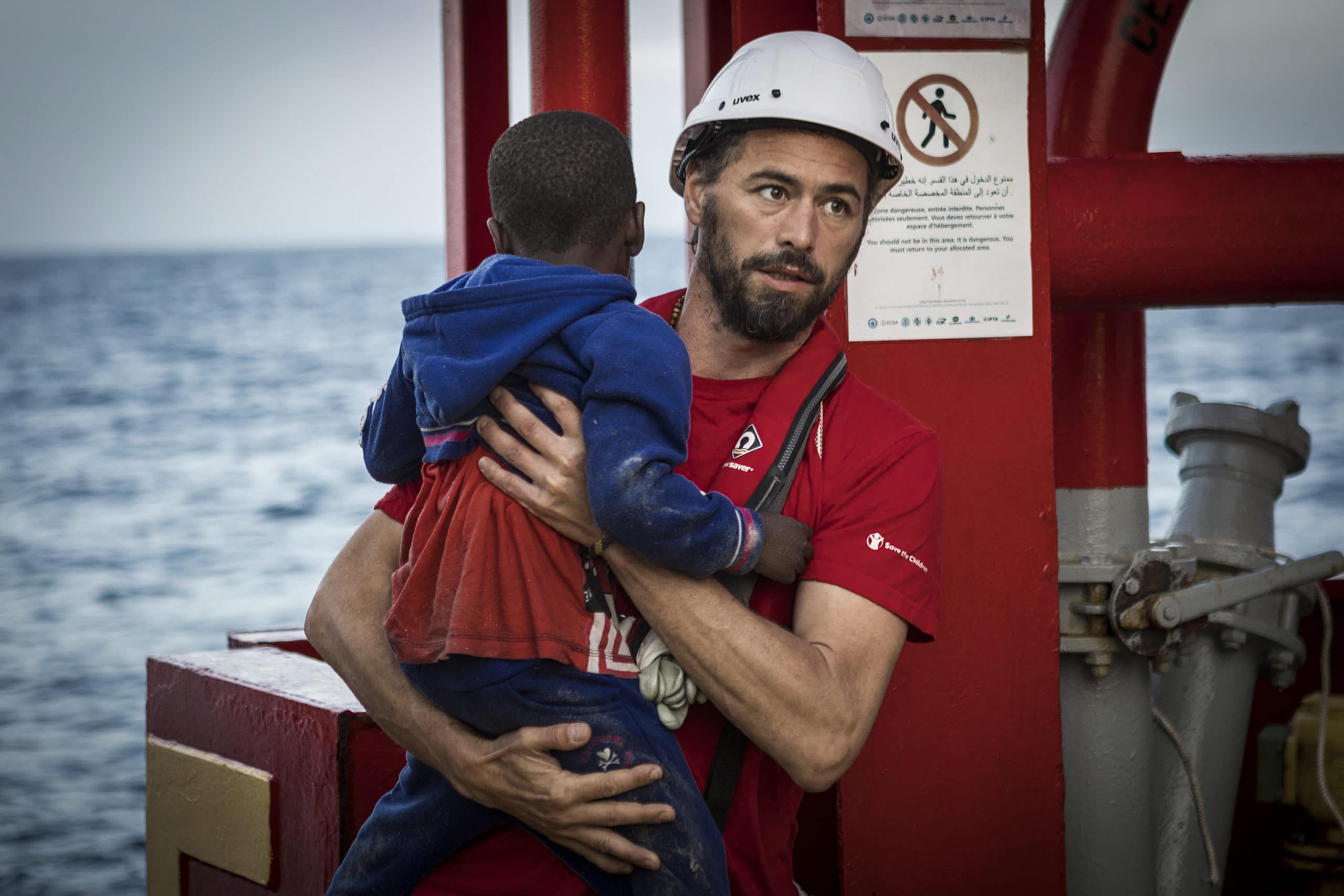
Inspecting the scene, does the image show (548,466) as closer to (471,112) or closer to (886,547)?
(886,547)

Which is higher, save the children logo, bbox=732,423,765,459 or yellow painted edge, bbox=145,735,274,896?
save the children logo, bbox=732,423,765,459

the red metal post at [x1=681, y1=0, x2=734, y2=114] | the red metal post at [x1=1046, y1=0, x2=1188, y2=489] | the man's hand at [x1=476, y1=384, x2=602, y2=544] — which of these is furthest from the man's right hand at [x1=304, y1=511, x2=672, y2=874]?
the red metal post at [x1=1046, y1=0, x2=1188, y2=489]

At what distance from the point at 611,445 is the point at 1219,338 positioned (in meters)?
39.8

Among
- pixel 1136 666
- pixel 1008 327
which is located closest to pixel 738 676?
pixel 1008 327

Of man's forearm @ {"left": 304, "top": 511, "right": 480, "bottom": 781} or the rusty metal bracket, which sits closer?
man's forearm @ {"left": 304, "top": 511, "right": 480, "bottom": 781}

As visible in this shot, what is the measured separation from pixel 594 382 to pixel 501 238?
355 mm

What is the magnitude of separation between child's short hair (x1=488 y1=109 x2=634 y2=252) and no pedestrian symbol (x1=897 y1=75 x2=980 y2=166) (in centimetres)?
104

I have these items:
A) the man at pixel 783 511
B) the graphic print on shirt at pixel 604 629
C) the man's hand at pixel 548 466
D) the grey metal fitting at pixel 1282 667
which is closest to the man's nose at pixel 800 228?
the man at pixel 783 511

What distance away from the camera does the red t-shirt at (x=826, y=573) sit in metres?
1.94

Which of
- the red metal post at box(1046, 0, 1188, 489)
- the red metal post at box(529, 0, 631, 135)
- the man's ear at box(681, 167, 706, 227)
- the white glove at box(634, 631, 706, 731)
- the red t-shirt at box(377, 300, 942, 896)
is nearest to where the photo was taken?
the white glove at box(634, 631, 706, 731)

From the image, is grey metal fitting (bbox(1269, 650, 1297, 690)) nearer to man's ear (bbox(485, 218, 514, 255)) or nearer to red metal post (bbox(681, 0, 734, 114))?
red metal post (bbox(681, 0, 734, 114))

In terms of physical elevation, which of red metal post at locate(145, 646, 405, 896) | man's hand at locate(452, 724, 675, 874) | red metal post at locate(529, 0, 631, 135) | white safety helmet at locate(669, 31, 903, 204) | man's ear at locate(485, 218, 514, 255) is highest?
red metal post at locate(529, 0, 631, 135)

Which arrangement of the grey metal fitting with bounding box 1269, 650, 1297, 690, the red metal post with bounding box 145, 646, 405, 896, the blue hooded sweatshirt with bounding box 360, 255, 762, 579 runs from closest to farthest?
the blue hooded sweatshirt with bounding box 360, 255, 762, 579
the red metal post with bounding box 145, 646, 405, 896
the grey metal fitting with bounding box 1269, 650, 1297, 690

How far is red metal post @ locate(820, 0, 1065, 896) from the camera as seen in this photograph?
2.86m
